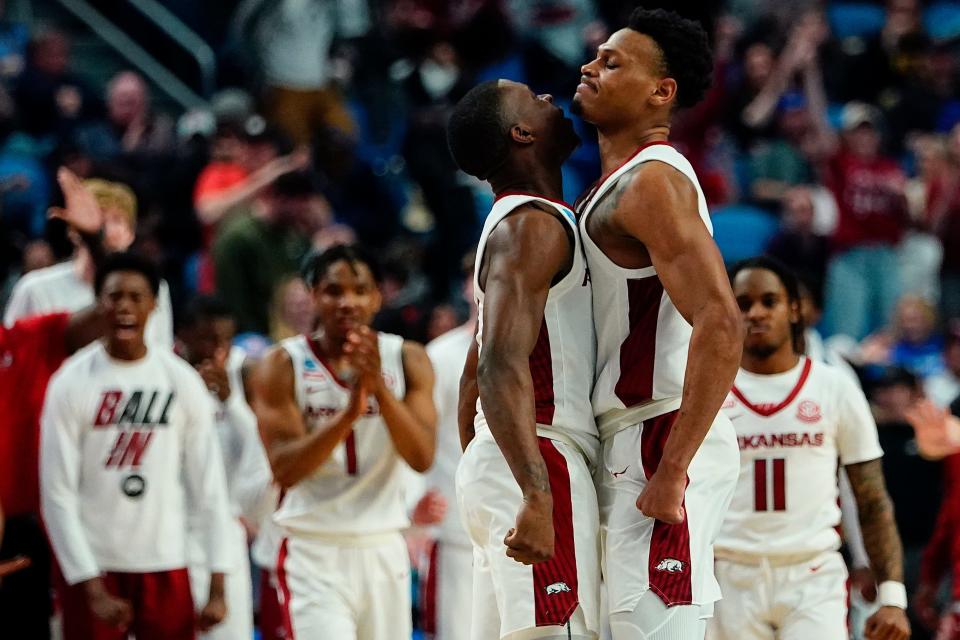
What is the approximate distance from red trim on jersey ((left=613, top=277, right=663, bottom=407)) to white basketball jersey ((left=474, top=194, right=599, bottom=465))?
14cm

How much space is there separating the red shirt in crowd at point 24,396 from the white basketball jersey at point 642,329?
3.66 m

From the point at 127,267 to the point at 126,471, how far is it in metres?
0.94

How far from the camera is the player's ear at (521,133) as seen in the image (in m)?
4.76

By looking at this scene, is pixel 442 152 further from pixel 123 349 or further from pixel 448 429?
pixel 123 349

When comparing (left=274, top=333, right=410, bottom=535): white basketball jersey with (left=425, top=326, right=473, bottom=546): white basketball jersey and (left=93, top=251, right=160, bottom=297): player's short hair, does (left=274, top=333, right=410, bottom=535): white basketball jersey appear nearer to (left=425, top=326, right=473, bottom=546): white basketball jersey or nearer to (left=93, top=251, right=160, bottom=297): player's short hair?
(left=93, top=251, right=160, bottom=297): player's short hair

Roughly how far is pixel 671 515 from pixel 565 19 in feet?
40.7

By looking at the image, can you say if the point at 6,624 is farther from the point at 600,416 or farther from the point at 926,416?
the point at 926,416

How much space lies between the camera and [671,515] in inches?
169

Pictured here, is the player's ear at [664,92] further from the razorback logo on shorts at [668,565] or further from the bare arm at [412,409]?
the bare arm at [412,409]

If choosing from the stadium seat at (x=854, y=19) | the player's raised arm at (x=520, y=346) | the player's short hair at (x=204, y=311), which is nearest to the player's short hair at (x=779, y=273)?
the player's raised arm at (x=520, y=346)

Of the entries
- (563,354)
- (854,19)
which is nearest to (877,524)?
(563,354)

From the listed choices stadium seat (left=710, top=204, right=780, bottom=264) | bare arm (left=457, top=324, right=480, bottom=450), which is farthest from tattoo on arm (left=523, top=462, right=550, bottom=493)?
stadium seat (left=710, top=204, right=780, bottom=264)

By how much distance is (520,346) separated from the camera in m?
4.37

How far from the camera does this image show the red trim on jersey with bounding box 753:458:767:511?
20.2 ft
